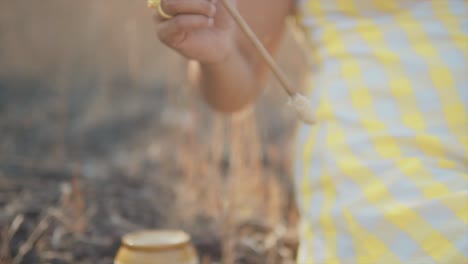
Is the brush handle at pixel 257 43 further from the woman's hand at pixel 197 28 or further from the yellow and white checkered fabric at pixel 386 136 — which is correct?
the yellow and white checkered fabric at pixel 386 136

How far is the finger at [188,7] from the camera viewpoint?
37.2 inches

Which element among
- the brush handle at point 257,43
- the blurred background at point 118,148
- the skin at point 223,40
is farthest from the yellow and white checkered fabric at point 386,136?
the blurred background at point 118,148

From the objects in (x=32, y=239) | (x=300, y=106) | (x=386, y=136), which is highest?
(x=300, y=106)

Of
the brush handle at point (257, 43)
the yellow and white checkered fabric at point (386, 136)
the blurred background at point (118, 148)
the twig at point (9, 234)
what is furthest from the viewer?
the blurred background at point (118, 148)

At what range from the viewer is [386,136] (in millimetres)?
1049

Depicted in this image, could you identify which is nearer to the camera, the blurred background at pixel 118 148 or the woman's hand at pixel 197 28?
the woman's hand at pixel 197 28

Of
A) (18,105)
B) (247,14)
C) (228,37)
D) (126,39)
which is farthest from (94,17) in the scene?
(228,37)

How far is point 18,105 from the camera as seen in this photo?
357 cm

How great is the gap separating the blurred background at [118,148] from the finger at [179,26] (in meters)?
0.76

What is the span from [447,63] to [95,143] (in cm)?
259

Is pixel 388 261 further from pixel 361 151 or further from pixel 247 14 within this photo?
pixel 247 14

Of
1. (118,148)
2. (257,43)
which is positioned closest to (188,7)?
(257,43)

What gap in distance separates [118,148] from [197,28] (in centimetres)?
252

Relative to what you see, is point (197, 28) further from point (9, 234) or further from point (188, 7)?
point (9, 234)
